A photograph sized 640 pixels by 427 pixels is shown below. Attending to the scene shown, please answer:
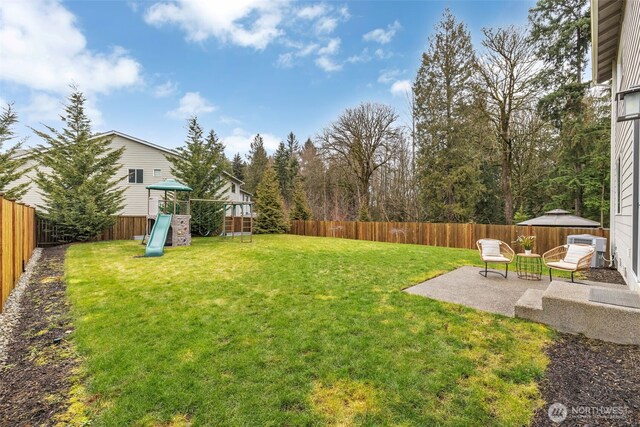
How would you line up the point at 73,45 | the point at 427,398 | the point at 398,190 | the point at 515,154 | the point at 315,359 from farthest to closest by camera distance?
the point at 398,190 < the point at 515,154 < the point at 73,45 < the point at 315,359 < the point at 427,398

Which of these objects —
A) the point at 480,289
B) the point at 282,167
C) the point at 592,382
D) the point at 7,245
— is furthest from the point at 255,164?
the point at 592,382

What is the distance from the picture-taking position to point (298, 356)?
2.89 m

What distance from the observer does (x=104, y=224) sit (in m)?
13.0

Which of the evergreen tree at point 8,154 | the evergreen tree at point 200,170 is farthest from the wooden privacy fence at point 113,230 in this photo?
the evergreen tree at point 200,170

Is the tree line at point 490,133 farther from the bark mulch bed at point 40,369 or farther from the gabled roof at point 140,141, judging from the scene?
the bark mulch bed at point 40,369

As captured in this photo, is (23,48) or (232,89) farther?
(232,89)

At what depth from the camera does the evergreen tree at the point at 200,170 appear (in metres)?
15.5

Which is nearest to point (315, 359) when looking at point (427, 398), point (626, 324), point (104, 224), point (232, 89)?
point (427, 398)

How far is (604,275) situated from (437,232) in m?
7.55

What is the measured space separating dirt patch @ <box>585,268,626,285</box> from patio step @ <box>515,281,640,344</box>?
3178 millimetres

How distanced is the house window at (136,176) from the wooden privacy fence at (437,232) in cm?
976

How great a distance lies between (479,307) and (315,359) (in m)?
2.73

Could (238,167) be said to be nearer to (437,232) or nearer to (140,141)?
(140,141)

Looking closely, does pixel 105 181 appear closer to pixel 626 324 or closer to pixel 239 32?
pixel 239 32
